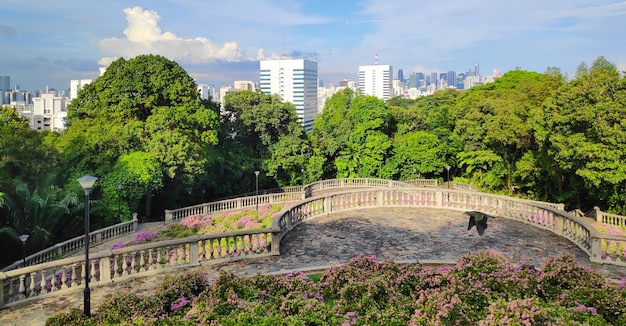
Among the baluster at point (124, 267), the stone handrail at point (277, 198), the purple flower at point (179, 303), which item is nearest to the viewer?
the purple flower at point (179, 303)

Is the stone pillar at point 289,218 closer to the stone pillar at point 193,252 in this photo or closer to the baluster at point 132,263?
the stone pillar at point 193,252

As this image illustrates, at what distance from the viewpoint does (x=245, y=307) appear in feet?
23.9

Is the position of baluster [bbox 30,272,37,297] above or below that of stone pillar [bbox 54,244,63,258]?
above

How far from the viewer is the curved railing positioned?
975 centimetres

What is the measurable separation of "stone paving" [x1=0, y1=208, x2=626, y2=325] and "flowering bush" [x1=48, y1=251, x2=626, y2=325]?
218 cm

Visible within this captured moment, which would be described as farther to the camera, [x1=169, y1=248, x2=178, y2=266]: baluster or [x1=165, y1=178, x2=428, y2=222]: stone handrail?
[x1=165, y1=178, x2=428, y2=222]: stone handrail

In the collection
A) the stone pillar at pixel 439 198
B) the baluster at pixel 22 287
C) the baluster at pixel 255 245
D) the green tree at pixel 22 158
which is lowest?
the baluster at pixel 22 287

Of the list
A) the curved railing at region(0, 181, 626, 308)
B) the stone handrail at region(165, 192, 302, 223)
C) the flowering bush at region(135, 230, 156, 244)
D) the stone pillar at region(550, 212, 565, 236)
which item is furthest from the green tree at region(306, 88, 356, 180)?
the stone pillar at region(550, 212, 565, 236)

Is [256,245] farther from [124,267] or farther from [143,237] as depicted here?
[143,237]

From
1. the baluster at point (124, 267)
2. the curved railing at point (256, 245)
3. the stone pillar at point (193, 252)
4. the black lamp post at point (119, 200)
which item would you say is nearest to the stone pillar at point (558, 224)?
the curved railing at point (256, 245)

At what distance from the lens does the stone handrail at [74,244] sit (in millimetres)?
16297

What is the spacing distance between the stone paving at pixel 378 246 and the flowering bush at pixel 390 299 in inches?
85.6

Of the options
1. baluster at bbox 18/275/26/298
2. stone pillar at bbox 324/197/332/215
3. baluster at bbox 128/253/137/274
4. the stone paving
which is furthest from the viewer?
stone pillar at bbox 324/197/332/215

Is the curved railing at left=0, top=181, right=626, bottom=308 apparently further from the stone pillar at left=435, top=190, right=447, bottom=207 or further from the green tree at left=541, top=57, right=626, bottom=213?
the green tree at left=541, top=57, right=626, bottom=213
